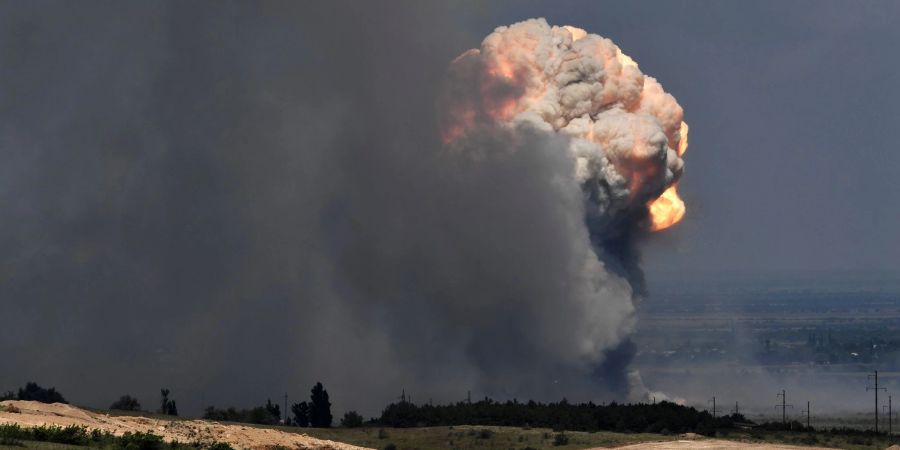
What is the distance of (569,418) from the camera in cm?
12069

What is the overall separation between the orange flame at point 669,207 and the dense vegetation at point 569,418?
31195 millimetres

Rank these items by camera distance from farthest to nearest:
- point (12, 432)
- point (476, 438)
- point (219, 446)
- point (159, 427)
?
point (476, 438)
point (159, 427)
point (219, 446)
point (12, 432)

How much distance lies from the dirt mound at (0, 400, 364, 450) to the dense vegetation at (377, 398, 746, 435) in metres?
28.7

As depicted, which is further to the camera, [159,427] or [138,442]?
[159,427]

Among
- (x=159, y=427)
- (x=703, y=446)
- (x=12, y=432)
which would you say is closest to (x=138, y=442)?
(x=12, y=432)

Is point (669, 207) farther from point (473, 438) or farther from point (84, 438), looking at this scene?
point (84, 438)

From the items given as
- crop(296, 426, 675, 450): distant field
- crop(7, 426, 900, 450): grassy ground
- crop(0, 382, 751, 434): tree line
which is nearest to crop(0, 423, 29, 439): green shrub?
crop(7, 426, 900, 450): grassy ground

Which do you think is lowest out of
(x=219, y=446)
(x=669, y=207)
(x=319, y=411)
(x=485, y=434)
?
(x=219, y=446)

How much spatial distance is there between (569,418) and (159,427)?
39302 mm

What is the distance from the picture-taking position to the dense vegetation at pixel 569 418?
386 feet

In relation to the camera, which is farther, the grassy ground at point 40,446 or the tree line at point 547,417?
the tree line at point 547,417

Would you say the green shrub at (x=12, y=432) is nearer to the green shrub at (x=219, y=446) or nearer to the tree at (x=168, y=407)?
the green shrub at (x=219, y=446)

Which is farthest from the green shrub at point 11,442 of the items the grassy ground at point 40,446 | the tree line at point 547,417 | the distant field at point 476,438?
the tree line at point 547,417

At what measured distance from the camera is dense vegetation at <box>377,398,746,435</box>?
386ft
